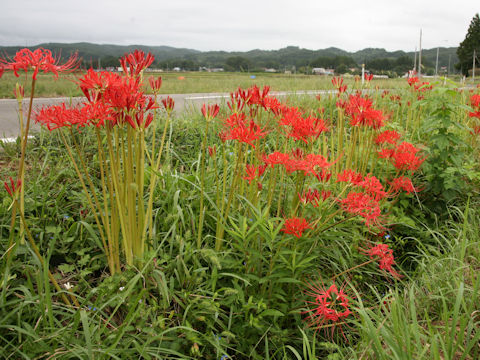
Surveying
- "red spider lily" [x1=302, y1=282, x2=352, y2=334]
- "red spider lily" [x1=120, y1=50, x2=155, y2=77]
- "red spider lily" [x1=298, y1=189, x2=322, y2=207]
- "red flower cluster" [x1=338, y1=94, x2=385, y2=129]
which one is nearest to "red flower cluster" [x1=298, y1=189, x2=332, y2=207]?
"red spider lily" [x1=298, y1=189, x2=322, y2=207]

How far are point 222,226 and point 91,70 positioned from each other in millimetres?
1029

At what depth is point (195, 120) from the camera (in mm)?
4148

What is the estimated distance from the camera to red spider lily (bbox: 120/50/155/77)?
1.51 meters

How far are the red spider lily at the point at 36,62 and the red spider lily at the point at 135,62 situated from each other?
0.20m

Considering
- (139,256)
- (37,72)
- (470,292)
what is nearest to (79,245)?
(139,256)

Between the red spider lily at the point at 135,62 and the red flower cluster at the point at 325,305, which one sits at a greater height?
the red spider lily at the point at 135,62

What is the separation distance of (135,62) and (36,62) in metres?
0.38

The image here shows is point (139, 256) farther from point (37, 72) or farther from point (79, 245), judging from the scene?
point (37, 72)

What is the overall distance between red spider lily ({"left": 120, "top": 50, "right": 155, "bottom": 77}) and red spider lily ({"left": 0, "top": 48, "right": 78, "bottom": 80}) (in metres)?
0.20

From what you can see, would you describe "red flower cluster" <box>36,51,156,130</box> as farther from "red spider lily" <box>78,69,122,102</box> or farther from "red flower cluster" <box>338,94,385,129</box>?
"red flower cluster" <box>338,94,385,129</box>

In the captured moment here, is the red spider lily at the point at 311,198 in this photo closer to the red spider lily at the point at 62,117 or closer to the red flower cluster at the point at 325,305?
the red flower cluster at the point at 325,305

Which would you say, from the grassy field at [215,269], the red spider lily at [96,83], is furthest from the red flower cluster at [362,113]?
the red spider lily at [96,83]

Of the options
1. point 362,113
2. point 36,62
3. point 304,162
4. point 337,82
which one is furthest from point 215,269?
point 337,82

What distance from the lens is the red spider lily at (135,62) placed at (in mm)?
1511
